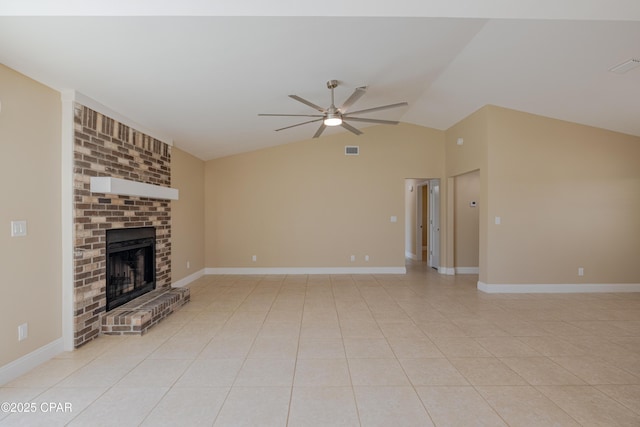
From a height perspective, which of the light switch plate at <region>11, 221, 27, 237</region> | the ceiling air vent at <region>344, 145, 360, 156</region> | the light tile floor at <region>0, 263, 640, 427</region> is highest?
the ceiling air vent at <region>344, 145, 360, 156</region>

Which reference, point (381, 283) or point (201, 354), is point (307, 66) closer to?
point (201, 354)

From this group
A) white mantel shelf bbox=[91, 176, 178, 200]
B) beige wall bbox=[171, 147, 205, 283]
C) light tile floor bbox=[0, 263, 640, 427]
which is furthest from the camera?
beige wall bbox=[171, 147, 205, 283]

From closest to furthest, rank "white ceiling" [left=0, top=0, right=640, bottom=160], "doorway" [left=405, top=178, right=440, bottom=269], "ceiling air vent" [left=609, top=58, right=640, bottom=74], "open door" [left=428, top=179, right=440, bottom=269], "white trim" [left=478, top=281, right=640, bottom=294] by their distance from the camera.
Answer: "white ceiling" [left=0, top=0, right=640, bottom=160] < "ceiling air vent" [left=609, top=58, right=640, bottom=74] < "white trim" [left=478, top=281, right=640, bottom=294] < "open door" [left=428, top=179, right=440, bottom=269] < "doorway" [left=405, top=178, right=440, bottom=269]

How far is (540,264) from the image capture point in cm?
546

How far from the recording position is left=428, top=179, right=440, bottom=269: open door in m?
7.43

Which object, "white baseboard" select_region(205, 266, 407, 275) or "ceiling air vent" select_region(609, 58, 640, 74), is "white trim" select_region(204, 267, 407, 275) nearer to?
"white baseboard" select_region(205, 266, 407, 275)

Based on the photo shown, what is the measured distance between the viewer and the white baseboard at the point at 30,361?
8.41 feet

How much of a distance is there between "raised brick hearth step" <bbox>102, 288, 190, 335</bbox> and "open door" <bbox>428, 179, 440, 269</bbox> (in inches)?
219

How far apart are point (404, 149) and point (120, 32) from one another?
5907mm

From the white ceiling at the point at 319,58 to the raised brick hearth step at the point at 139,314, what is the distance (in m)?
2.32

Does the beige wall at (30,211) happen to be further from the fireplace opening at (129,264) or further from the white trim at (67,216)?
the fireplace opening at (129,264)

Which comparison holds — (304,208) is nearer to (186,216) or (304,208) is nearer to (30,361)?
(186,216)

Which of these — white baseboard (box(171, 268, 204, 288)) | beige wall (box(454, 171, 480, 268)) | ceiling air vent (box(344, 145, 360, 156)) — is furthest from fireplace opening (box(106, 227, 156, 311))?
beige wall (box(454, 171, 480, 268))

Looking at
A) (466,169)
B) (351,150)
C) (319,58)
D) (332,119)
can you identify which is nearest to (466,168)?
(466,169)
